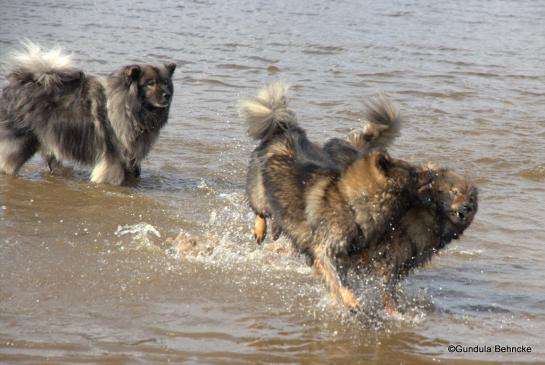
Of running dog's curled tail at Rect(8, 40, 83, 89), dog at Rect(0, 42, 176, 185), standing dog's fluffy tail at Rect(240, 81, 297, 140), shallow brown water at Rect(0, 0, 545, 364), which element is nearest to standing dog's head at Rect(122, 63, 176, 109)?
dog at Rect(0, 42, 176, 185)

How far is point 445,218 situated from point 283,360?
1.31 metres

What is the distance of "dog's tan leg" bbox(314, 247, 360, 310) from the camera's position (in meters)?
5.14

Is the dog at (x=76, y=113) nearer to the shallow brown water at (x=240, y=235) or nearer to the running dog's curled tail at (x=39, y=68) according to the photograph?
the running dog's curled tail at (x=39, y=68)

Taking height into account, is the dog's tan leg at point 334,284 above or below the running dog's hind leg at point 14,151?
above

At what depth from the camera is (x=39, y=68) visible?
7.86 meters

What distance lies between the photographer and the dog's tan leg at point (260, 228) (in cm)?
624

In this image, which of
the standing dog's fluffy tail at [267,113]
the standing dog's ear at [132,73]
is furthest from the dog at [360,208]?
the standing dog's ear at [132,73]

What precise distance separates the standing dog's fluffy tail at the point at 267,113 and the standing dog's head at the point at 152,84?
2311 millimetres

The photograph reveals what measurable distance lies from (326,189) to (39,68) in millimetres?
3882

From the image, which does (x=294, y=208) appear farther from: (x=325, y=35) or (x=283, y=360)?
(x=325, y=35)

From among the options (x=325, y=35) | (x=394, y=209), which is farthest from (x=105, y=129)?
(x=325, y=35)

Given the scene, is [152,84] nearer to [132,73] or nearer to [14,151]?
[132,73]

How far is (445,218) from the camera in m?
5.05

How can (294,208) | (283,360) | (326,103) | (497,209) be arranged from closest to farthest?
(283,360), (294,208), (497,209), (326,103)
